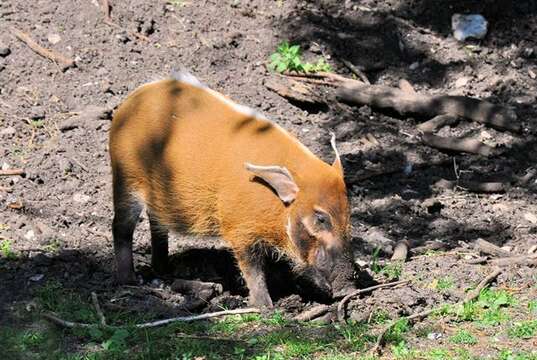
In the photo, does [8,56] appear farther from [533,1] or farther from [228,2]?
[533,1]

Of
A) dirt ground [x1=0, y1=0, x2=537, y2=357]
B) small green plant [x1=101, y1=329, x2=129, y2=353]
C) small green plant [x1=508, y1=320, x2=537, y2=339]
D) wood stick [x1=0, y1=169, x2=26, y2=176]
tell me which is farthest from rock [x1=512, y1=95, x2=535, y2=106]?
small green plant [x1=101, y1=329, x2=129, y2=353]

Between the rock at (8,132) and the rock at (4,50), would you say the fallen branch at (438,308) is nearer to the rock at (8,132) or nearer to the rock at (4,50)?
the rock at (8,132)

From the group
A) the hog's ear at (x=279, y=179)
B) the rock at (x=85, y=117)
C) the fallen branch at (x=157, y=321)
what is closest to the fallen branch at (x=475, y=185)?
the hog's ear at (x=279, y=179)

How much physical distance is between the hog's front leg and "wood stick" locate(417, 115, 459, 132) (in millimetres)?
3001

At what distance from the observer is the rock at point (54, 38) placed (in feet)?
30.4

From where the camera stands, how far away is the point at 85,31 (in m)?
9.42

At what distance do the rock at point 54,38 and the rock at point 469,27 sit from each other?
3.85 metres

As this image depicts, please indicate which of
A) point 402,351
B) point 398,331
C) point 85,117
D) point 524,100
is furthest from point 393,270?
point 524,100

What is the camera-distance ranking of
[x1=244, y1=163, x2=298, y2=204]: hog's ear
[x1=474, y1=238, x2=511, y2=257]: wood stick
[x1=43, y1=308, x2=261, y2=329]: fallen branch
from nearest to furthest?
[x1=43, y1=308, x2=261, y2=329]: fallen branch → [x1=244, y1=163, x2=298, y2=204]: hog's ear → [x1=474, y1=238, x2=511, y2=257]: wood stick

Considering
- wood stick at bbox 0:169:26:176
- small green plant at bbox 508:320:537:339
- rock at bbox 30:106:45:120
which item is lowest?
wood stick at bbox 0:169:26:176

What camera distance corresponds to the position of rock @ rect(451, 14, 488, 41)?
1009 centimetres

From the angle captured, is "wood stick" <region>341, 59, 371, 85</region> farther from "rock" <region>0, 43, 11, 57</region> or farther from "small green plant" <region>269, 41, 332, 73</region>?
"rock" <region>0, 43, 11, 57</region>

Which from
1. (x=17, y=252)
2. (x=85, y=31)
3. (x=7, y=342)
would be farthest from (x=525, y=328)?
(x=85, y=31)

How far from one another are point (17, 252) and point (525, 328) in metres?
3.35
